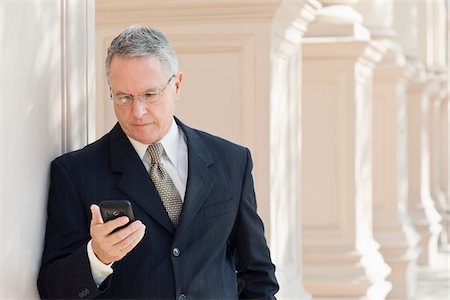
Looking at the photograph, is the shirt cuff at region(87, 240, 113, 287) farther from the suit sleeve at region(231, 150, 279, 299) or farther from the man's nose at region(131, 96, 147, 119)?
the suit sleeve at region(231, 150, 279, 299)

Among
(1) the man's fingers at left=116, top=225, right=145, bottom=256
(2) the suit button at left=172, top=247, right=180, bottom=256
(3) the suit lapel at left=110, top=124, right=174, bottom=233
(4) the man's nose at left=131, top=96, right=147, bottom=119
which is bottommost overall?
(2) the suit button at left=172, top=247, right=180, bottom=256

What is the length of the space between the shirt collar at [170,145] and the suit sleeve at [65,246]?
0.28m

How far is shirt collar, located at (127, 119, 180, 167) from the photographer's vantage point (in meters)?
3.77

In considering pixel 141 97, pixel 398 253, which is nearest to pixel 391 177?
pixel 398 253

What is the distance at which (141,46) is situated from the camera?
359 centimetres

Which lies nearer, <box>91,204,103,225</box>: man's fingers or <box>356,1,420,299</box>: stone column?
<box>91,204,103,225</box>: man's fingers

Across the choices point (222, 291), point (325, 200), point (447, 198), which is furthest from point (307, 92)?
point (447, 198)

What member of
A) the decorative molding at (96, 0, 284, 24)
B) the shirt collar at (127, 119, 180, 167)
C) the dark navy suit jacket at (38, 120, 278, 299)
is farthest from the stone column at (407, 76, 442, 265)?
the shirt collar at (127, 119, 180, 167)

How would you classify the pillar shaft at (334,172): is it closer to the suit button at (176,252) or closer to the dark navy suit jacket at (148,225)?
the dark navy suit jacket at (148,225)

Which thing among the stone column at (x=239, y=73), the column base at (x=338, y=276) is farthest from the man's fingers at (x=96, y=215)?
the column base at (x=338, y=276)

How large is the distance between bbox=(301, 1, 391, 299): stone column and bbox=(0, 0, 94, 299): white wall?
222 inches

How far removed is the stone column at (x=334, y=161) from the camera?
30.9 ft

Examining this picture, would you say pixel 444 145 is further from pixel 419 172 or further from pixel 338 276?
pixel 338 276

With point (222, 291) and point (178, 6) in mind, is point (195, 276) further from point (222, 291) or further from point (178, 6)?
point (178, 6)
